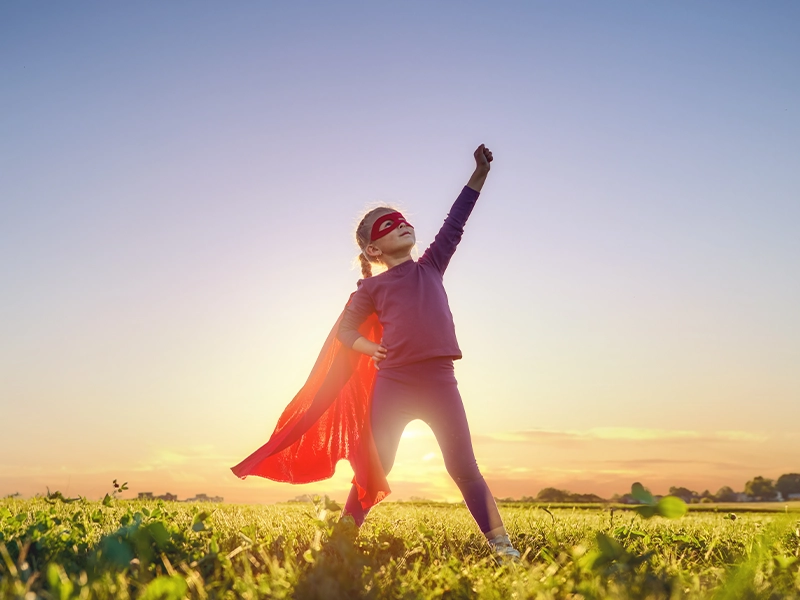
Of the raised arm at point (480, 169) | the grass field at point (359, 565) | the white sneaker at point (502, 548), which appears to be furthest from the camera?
the raised arm at point (480, 169)

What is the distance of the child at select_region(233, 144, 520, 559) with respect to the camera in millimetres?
5055

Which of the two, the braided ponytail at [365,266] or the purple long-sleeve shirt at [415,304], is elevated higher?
the braided ponytail at [365,266]

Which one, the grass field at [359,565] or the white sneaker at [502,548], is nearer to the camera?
the grass field at [359,565]

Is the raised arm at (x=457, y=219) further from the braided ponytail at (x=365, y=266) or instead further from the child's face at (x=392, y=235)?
the braided ponytail at (x=365, y=266)

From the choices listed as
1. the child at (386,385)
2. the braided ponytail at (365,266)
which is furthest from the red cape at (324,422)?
the braided ponytail at (365,266)

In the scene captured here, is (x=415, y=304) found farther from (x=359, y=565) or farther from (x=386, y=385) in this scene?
(x=359, y=565)

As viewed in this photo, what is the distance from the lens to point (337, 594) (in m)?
2.89

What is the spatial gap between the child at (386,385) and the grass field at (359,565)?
473 mm

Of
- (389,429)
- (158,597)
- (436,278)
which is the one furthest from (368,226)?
(158,597)

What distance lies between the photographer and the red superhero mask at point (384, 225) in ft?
18.8

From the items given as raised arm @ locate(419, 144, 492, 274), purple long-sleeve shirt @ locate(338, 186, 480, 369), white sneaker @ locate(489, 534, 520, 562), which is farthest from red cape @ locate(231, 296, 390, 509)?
white sneaker @ locate(489, 534, 520, 562)

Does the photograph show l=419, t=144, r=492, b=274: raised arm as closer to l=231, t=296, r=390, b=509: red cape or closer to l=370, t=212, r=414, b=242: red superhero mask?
l=370, t=212, r=414, b=242: red superhero mask

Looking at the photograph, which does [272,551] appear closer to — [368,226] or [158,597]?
[158,597]

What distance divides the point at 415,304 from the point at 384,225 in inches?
33.5
